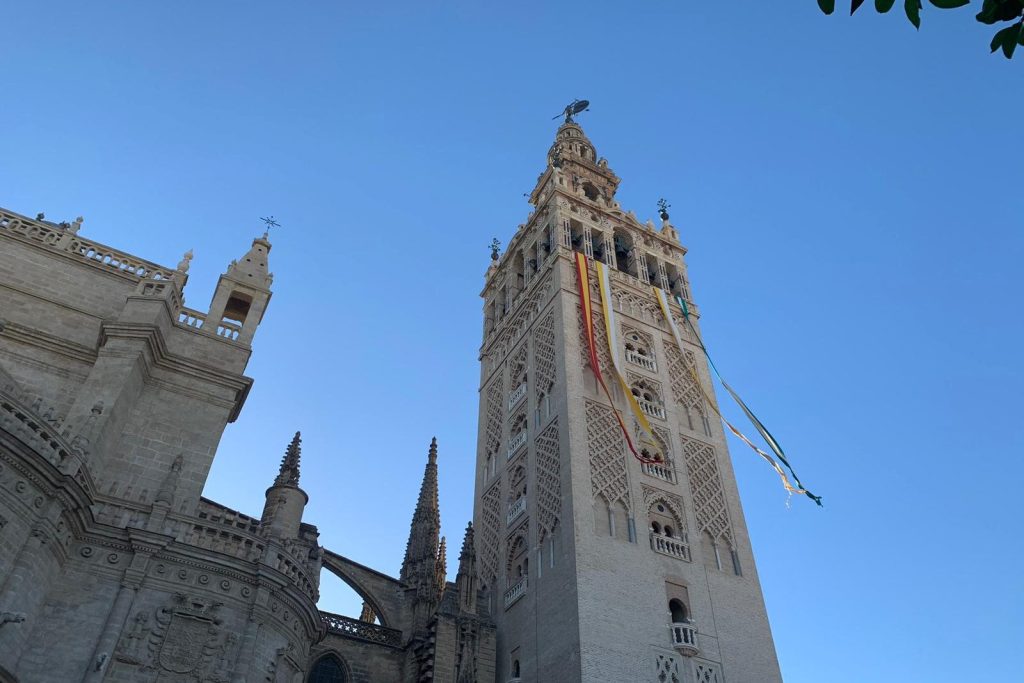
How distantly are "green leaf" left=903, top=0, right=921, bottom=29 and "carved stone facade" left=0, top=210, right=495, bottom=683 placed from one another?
14331mm

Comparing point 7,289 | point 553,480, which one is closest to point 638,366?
point 553,480

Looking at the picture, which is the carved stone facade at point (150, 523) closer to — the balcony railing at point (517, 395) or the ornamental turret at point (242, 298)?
the ornamental turret at point (242, 298)

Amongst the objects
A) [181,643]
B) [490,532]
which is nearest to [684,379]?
[490,532]

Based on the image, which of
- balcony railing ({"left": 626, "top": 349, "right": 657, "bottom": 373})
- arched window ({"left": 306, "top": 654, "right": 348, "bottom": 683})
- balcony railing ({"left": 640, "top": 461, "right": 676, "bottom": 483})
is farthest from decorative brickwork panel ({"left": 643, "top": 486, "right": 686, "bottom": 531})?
arched window ({"left": 306, "top": 654, "right": 348, "bottom": 683})

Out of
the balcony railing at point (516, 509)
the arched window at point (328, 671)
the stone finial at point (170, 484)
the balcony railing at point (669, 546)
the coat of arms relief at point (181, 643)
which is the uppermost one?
the balcony railing at point (516, 509)

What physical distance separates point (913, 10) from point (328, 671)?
22.2 meters

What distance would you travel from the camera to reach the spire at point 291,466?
65.9ft

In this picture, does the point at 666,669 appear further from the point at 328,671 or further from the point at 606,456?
the point at 328,671

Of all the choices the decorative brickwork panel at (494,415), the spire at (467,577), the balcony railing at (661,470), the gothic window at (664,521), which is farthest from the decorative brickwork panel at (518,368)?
the gothic window at (664,521)

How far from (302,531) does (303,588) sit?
5.39 metres

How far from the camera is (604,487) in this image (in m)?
23.3

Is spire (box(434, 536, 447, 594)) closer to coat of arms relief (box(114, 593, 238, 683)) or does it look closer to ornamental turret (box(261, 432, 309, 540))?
ornamental turret (box(261, 432, 309, 540))

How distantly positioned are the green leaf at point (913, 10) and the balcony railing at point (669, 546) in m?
20.1

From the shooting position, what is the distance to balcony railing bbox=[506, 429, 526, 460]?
2760 cm
